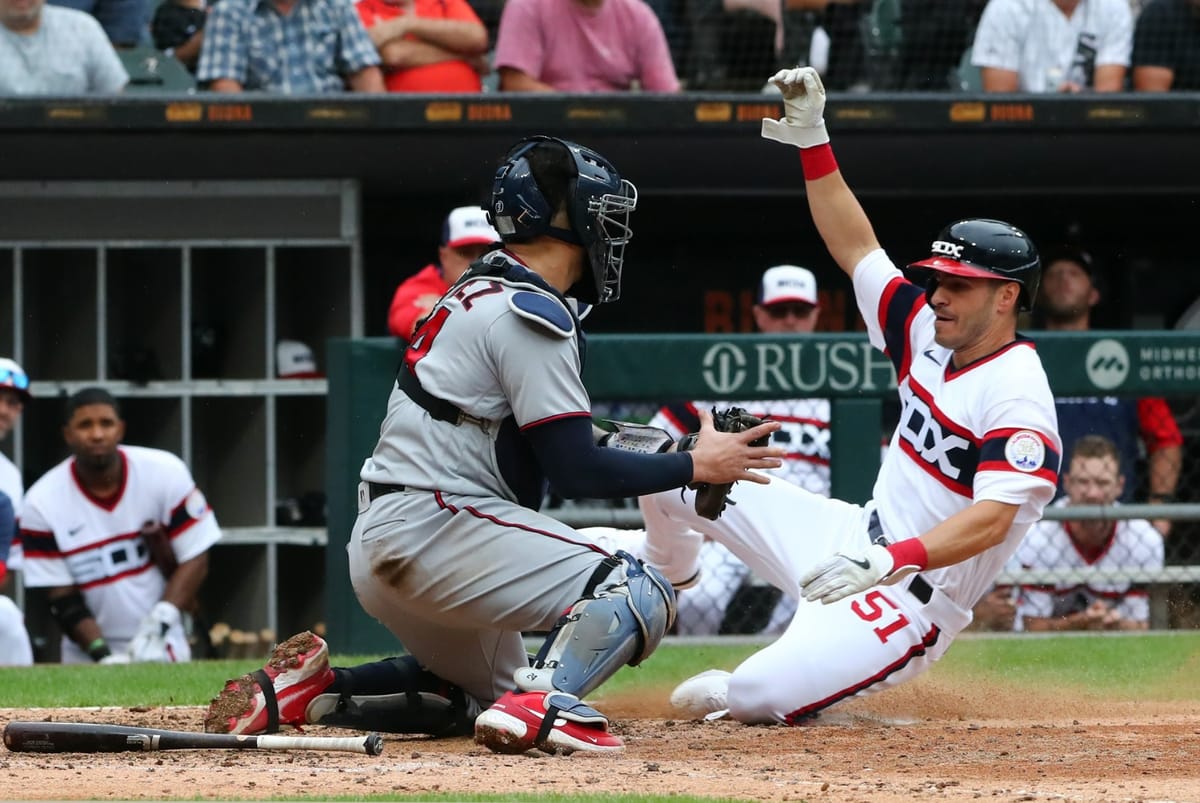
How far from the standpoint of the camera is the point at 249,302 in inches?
342

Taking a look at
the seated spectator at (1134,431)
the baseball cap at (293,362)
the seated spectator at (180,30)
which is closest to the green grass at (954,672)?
the seated spectator at (1134,431)

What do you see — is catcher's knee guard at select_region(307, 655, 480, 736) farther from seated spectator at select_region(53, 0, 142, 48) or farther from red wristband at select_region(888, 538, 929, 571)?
seated spectator at select_region(53, 0, 142, 48)

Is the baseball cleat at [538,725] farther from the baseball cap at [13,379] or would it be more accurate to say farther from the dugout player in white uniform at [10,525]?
the baseball cap at [13,379]

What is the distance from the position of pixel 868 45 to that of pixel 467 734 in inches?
202

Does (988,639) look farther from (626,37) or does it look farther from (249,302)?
(249,302)

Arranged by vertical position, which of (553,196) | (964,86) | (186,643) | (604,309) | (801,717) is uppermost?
(964,86)

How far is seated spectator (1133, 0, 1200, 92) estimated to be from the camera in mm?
8523

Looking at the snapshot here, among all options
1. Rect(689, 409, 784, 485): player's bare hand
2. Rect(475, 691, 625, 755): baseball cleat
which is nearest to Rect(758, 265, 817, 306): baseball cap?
Rect(689, 409, 784, 485): player's bare hand

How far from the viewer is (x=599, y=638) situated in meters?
3.85

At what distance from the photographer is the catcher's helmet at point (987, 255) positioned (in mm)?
4520

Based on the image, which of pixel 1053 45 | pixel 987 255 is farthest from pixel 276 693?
pixel 1053 45

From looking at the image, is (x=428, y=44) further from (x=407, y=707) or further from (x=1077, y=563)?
(x=407, y=707)

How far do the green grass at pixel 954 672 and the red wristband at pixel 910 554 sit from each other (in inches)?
54.2

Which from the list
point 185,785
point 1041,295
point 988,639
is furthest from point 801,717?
point 1041,295
